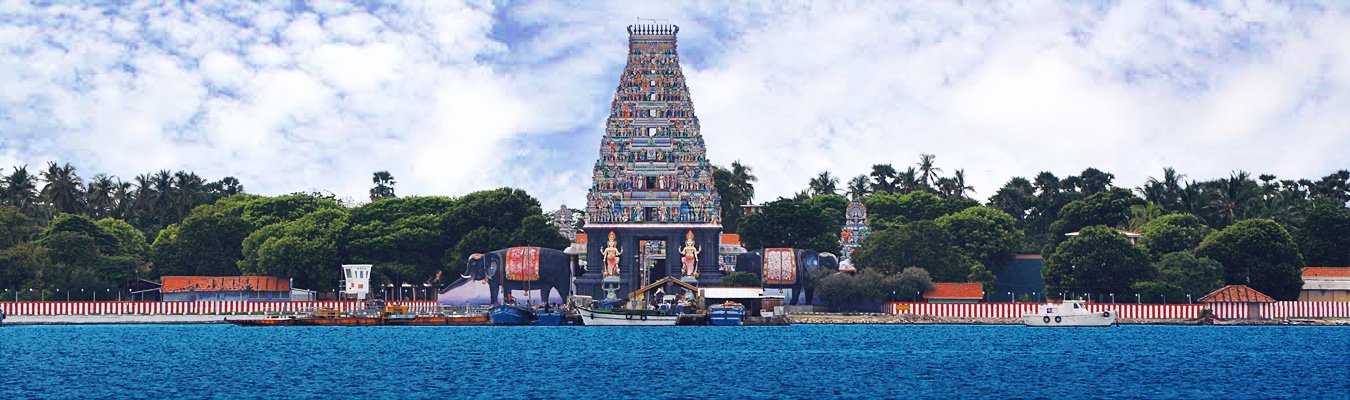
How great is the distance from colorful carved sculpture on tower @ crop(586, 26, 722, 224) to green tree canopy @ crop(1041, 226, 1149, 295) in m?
26.6

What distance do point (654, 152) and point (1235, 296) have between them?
4411cm

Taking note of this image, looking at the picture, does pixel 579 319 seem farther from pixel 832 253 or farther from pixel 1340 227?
pixel 1340 227

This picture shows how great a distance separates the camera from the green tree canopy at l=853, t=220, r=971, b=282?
14588 cm

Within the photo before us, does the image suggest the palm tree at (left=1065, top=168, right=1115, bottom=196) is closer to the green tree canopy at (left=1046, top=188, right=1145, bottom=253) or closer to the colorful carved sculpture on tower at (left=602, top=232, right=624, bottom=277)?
the green tree canopy at (left=1046, top=188, right=1145, bottom=253)

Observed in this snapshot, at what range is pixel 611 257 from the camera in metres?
146

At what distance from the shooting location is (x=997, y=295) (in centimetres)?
16012

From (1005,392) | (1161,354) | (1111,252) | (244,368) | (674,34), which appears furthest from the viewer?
(674,34)

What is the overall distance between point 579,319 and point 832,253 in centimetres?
2547

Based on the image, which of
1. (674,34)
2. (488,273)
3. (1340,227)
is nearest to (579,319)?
(488,273)

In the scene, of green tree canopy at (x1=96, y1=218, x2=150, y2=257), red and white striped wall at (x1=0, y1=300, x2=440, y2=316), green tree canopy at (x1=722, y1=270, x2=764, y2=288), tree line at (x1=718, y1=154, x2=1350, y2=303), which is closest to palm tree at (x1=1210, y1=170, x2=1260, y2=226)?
tree line at (x1=718, y1=154, x2=1350, y2=303)

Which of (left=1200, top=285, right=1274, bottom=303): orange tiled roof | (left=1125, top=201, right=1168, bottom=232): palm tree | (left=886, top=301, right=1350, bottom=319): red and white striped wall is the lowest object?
(left=886, top=301, right=1350, bottom=319): red and white striped wall

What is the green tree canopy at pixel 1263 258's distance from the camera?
457 feet

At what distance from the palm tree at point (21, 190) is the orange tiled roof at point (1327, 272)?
114283 mm

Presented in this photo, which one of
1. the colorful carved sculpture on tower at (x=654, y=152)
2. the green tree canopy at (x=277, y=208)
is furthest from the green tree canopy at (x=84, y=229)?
the colorful carved sculpture on tower at (x=654, y=152)
